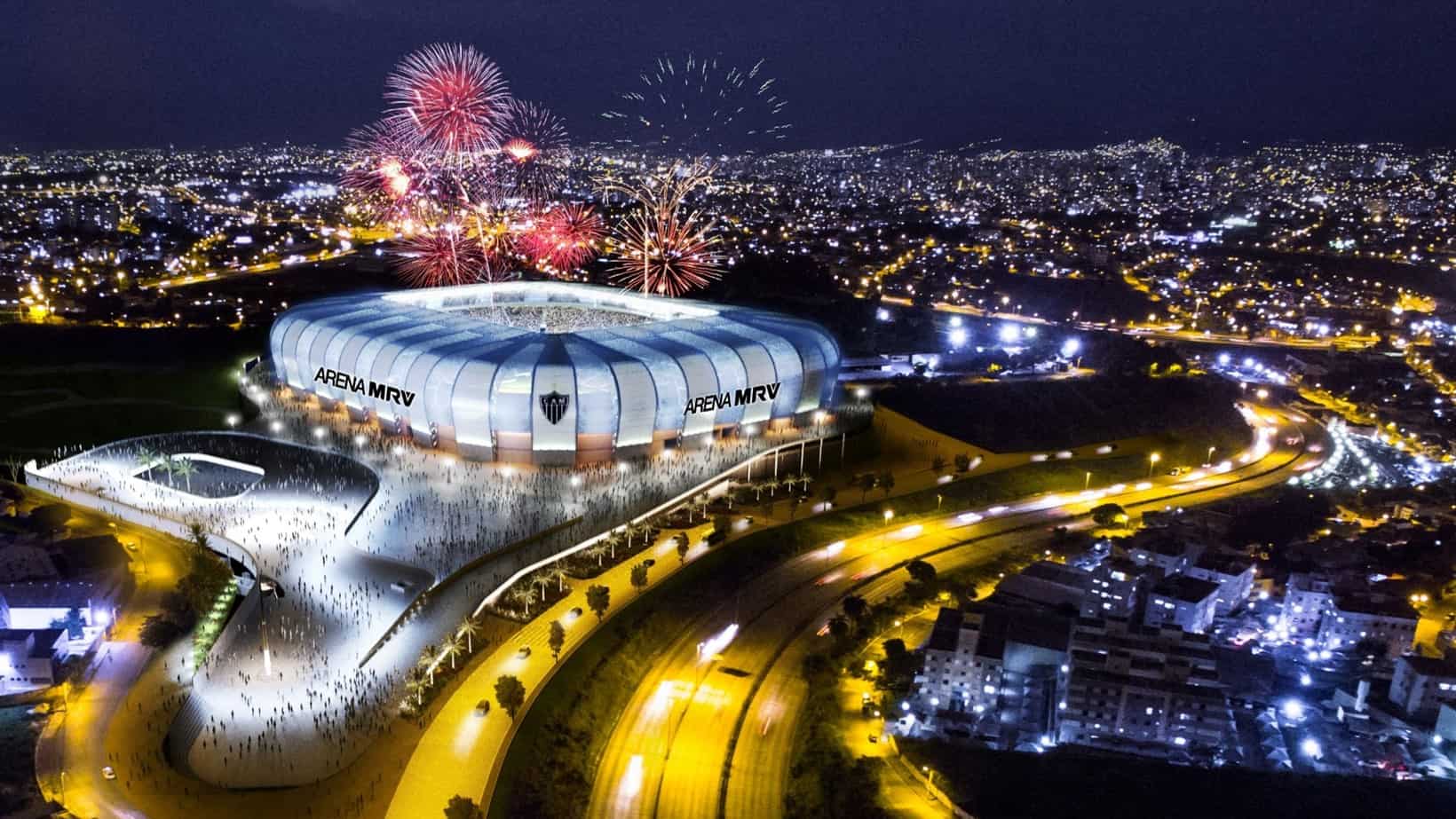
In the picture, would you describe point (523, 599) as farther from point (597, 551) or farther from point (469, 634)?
point (597, 551)

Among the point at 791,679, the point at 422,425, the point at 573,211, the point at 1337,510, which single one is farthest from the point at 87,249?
the point at 1337,510

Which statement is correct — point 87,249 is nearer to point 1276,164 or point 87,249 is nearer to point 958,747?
point 958,747

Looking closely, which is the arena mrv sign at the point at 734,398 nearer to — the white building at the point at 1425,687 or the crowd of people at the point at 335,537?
the crowd of people at the point at 335,537

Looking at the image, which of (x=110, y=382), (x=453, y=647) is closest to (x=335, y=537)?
(x=453, y=647)

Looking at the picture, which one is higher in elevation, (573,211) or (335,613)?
(573,211)

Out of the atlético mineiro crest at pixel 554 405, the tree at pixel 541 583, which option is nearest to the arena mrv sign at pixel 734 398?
the atlético mineiro crest at pixel 554 405
